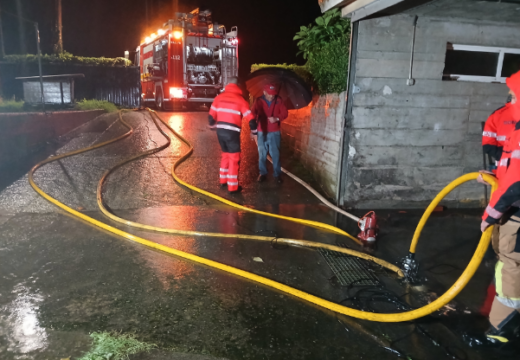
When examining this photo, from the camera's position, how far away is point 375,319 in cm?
281

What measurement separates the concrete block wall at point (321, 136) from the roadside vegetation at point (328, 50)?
0.22 meters

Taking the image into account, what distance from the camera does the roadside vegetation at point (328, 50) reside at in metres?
5.72

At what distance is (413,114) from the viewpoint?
18.4 ft

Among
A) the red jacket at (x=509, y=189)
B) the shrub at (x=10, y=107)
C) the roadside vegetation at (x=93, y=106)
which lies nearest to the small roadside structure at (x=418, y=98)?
the red jacket at (x=509, y=189)

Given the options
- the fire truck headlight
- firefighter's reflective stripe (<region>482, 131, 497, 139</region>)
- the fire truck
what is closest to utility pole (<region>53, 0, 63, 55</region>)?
the fire truck

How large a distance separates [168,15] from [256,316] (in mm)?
30710

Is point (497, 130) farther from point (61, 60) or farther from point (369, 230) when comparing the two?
point (61, 60)

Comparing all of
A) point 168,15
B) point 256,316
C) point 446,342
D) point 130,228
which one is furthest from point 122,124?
point 168,15

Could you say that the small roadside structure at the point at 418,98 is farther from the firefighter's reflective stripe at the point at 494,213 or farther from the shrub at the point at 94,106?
the shrub at the point at 94,106

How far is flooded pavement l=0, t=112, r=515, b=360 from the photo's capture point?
2625 millimetres

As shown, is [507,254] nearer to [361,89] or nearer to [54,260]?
[361,89]

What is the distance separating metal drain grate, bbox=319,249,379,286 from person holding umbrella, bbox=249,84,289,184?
2765 mm

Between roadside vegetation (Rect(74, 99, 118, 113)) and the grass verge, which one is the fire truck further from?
the grass verge

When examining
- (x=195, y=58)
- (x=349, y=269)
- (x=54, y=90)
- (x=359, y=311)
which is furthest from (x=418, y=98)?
(x=54, y=90)
